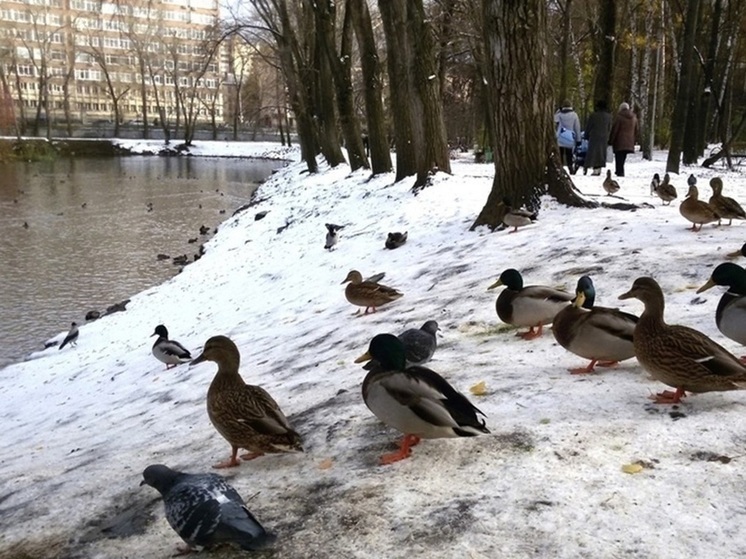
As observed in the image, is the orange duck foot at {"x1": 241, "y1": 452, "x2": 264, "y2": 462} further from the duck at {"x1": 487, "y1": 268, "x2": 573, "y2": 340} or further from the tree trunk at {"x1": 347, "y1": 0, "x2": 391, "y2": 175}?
the tree trunk at {"x1": 347, "y1": 0, "x2": 391, "y2": 175}

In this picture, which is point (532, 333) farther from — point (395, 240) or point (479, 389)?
point (395, 240)

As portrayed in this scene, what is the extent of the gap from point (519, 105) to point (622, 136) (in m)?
8.27

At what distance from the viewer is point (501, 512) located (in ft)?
9.74

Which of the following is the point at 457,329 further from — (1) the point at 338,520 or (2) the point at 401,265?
(2) the point at 401,265

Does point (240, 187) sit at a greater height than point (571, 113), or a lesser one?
lesser

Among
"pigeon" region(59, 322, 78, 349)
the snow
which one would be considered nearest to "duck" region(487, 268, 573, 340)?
the snow

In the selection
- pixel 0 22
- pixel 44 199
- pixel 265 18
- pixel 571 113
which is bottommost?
pixel 44 199

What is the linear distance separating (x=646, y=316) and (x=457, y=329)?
2.32m

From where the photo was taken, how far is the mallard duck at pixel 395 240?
11.2 metres

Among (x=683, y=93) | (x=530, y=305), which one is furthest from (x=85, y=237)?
(x=530, y=305)

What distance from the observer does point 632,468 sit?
318 centimetres

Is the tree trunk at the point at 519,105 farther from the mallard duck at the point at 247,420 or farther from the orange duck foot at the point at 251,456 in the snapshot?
the orange duck foot at the point at 251,456

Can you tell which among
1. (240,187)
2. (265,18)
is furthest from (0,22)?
(265,18)

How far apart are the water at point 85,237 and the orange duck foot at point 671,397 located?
9489mm
